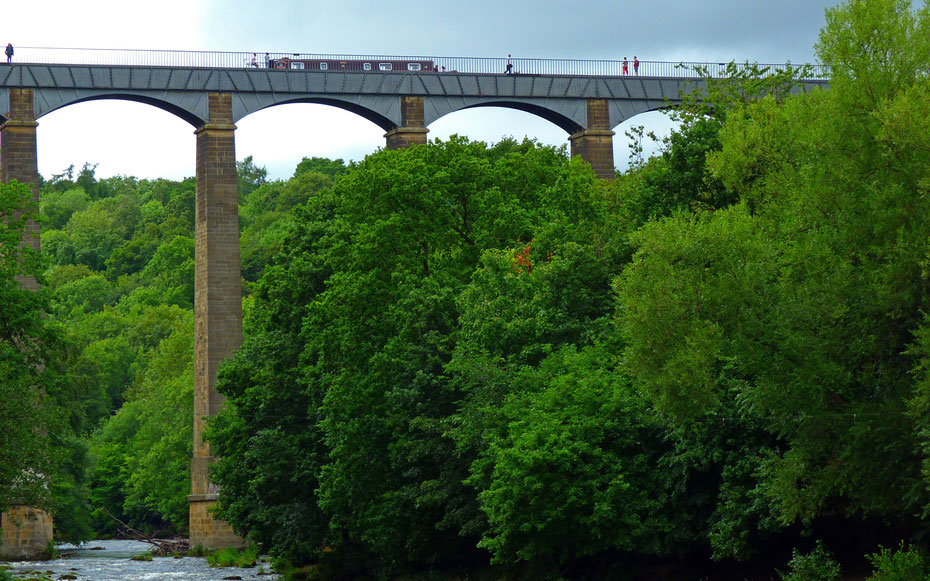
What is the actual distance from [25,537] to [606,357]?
34915mm

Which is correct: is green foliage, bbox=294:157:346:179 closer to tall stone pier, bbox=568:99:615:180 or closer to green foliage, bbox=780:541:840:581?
tall stone pier, bbox=568:99:615:180

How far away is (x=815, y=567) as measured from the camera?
25.5 metres

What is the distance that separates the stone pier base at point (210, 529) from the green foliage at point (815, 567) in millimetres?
34575

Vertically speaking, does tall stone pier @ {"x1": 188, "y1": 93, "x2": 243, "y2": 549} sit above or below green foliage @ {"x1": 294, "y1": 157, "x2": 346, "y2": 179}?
below

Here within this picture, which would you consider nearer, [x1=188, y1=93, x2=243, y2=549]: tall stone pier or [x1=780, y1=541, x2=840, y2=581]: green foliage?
[x1=780, y1=541, x2=840, y2=581]: green foliage

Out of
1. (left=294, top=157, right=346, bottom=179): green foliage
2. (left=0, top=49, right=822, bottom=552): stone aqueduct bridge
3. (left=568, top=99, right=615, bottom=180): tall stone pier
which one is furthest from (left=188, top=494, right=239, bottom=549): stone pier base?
(left=294, top=157, right=346, bottom=179): green foliage

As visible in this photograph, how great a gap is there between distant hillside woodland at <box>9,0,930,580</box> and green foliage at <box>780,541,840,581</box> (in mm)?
76

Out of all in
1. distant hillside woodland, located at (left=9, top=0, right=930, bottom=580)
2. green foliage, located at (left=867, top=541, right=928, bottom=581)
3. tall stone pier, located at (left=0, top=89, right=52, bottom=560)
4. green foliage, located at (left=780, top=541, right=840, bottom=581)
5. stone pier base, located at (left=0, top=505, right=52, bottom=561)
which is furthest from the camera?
stone pier base, located at (left=0, top=505, right=52, bottom=561)

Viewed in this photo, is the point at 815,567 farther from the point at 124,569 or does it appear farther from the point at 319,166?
the point at 319,166

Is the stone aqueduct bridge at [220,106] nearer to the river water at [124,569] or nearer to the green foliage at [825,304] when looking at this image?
the river water at [124,569]

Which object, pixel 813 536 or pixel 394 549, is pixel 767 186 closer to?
pixel 813 536

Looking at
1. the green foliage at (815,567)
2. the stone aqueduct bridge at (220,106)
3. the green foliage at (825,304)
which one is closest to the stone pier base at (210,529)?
the stone aqueduct bridge at (220,106)

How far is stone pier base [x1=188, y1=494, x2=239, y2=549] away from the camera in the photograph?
5641 cm

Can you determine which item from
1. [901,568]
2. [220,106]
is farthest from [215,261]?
[901,568]
